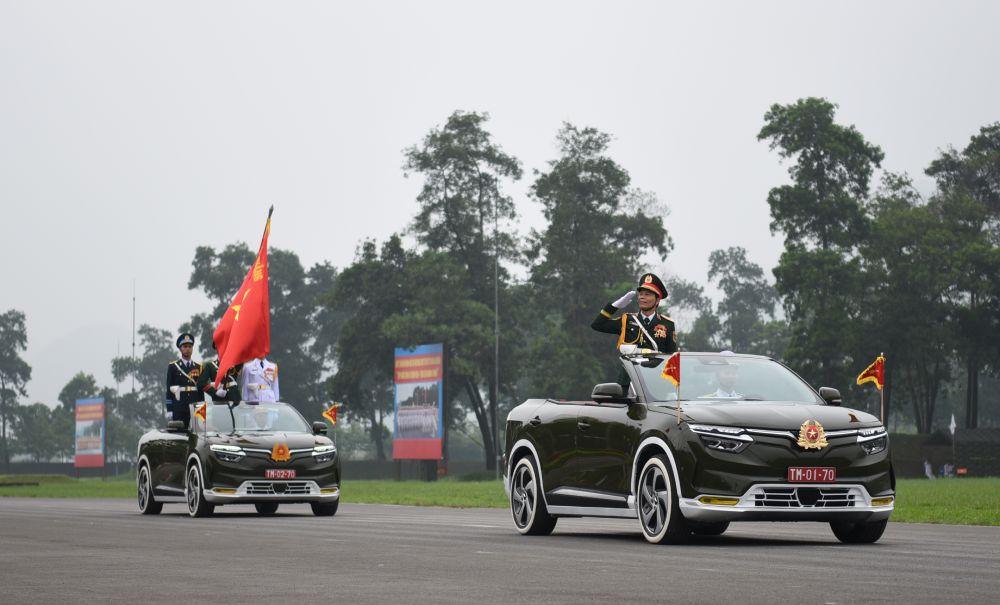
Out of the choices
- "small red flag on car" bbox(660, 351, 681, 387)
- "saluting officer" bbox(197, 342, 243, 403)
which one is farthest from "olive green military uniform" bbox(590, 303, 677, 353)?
"saluting officer" bbox(197, 342, 243, 403)

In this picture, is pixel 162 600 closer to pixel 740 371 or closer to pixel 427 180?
pixel 740 371

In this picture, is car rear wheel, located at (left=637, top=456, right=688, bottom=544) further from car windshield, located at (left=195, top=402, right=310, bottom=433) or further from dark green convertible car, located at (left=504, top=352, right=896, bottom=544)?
car windshield, located at (left=195, top=402, right=310, bottom=433)

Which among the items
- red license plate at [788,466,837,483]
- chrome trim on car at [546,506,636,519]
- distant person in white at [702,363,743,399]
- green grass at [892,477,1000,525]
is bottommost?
green grass at [892,477,1000,525]

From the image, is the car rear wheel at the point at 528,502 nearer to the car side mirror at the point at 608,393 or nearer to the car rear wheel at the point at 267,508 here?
the car side mirror at the point at 608,393

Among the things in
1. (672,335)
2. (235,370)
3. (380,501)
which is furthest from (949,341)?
(672,335)

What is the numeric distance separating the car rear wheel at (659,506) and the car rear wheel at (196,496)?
31.5 ft

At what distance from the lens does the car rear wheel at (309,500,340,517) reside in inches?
906

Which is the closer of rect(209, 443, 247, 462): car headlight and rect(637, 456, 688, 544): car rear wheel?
rect(637, 456, 688, 544): car rear wheel

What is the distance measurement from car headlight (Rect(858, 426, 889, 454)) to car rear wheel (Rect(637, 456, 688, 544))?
148 centimetres

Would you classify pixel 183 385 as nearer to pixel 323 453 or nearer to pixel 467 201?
pixel 323 453

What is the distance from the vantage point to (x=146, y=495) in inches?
979

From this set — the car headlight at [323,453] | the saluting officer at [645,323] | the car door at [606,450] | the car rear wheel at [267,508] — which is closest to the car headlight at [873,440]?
the car door at [606,450]

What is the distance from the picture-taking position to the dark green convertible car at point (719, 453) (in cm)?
1318

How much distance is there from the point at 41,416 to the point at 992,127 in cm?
9303
